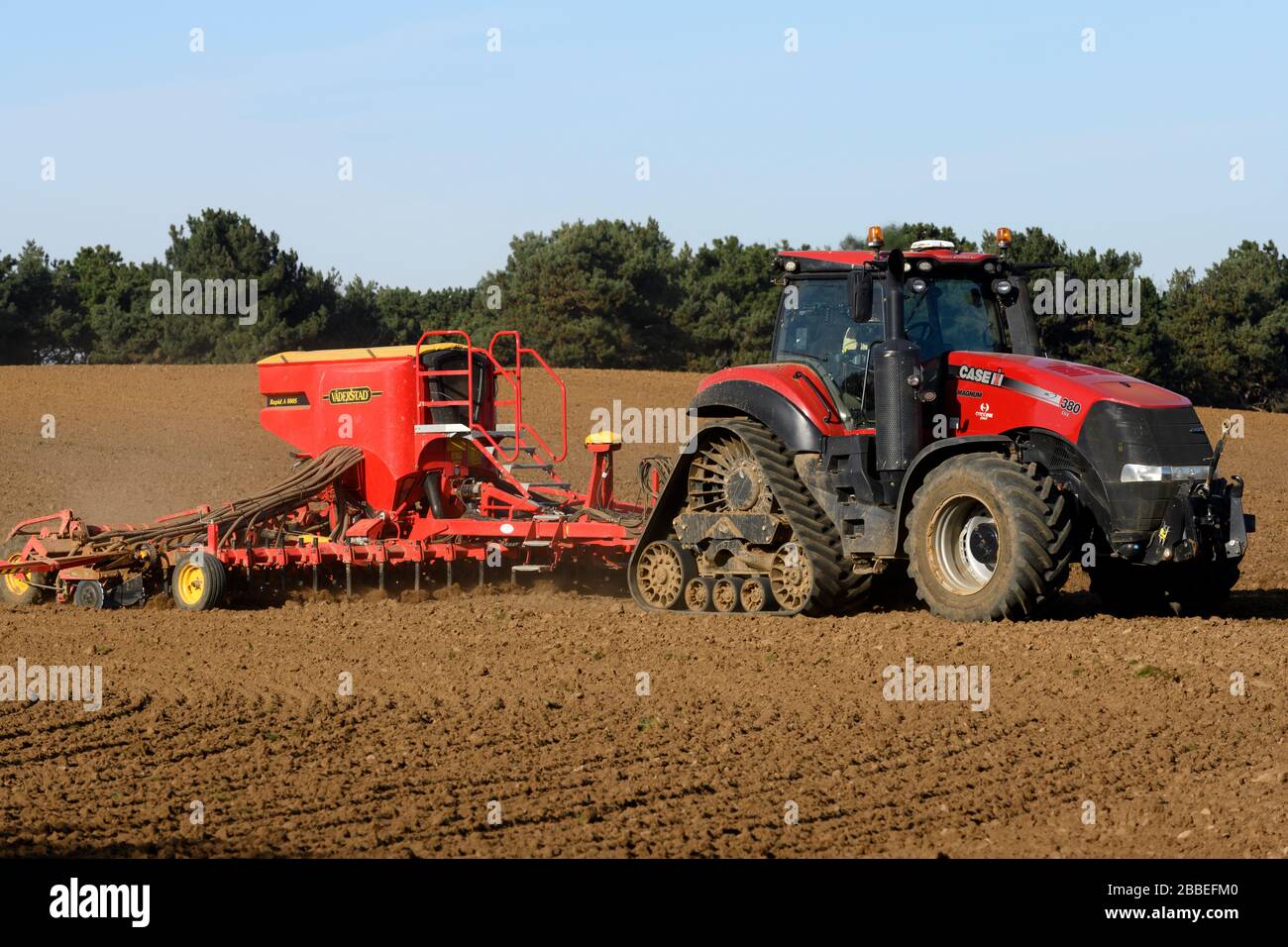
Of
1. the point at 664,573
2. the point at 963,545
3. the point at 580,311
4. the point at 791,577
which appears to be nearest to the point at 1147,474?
the point at 963,545

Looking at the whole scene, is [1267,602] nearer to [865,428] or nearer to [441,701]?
[865,428]

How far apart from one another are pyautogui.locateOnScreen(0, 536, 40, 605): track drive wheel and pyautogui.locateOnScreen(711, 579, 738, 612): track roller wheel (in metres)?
6.10

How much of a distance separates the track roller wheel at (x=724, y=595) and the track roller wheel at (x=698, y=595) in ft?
0.14

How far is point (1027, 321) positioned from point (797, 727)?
4.27 metres

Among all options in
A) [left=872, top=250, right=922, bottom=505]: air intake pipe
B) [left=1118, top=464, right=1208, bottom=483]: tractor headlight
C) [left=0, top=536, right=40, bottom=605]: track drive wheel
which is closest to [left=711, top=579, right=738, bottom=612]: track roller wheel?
[left=872, top=250, right=922, bottom=505]: air intake pipe

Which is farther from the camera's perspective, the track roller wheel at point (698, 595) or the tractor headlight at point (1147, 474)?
the track roller wheel at point (698, 595)

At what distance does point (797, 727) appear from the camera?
7.38 meters

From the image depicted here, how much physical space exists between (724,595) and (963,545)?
2.05m

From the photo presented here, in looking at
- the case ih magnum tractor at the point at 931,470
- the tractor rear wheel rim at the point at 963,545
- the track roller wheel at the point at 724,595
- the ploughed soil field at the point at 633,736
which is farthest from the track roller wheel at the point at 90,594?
the tractor rear wheel rim at the point at 963,545

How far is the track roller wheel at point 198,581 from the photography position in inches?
483

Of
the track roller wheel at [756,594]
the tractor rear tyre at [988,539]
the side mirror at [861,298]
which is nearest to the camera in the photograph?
the tractor rear tyre at [988,539]

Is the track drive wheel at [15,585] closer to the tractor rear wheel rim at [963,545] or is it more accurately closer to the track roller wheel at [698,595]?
the track roller wheel at [698,595]

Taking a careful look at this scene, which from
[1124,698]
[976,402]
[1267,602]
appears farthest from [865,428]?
[1267,602]
